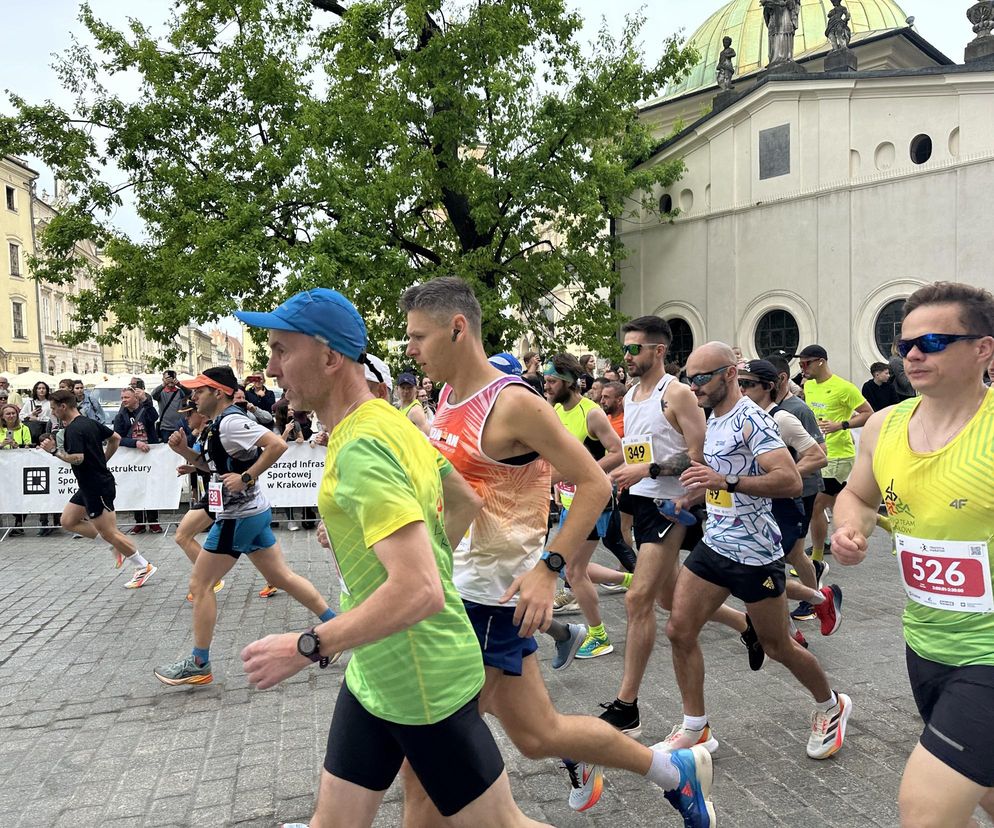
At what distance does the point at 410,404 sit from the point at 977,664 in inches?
242

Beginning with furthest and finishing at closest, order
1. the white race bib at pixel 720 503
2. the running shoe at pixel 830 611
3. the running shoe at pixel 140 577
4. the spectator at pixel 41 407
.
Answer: the spectator at pixel 41 407 < the running shoe at pixel 140 577 < the running shoe at pixel 830 611 < the white race bib at pixel 720 503

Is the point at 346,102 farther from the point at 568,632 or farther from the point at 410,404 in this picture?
the point at 568,632

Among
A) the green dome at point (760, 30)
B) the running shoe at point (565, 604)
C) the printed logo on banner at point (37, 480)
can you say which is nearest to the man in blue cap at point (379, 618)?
the running shoe at point (565, 604)

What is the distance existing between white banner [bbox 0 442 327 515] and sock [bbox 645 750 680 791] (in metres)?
9.27

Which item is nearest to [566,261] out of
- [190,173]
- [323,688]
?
[190,173]

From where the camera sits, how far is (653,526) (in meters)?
4.80

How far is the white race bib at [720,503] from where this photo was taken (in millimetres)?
4090

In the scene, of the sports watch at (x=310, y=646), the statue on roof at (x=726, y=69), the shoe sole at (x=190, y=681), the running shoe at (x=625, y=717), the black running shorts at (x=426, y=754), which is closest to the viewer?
the sports watch at (x=310, y=646)

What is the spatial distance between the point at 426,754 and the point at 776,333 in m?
25.0

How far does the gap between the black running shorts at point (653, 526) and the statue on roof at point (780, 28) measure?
25.4 m

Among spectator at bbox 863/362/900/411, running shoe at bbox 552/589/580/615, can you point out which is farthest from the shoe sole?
spectator at bbox 863/362/900/411

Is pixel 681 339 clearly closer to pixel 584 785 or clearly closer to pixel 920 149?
pixel 920 149

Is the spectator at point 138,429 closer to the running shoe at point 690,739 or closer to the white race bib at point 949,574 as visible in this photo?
the running shoe at point 690,739

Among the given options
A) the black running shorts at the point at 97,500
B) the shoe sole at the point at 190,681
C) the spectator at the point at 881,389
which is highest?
the spectator at the point at 881,389
